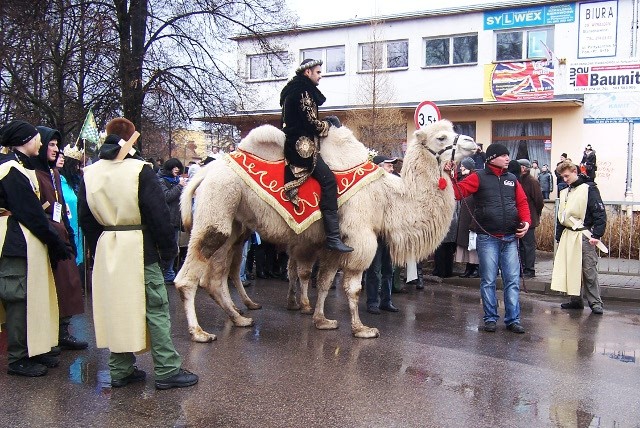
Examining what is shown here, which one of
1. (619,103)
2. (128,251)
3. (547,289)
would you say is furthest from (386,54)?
(128,251)

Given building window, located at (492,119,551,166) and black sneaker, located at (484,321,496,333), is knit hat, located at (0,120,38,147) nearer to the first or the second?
black sneaker, located at (484,321,496,333)

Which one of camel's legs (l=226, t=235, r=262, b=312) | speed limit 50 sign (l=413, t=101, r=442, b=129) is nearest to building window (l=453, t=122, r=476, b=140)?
speed limit 50 sign (l=413, t=101, r=442, b=129)

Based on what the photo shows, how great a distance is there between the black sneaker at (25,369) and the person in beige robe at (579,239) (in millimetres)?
6956

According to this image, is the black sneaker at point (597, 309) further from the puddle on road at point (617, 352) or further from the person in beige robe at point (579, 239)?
the puddle on road at point (617, 352)

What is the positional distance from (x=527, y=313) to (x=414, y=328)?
218 cm

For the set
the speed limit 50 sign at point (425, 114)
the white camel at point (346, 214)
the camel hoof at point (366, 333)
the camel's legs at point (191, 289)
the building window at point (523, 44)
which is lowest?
the camel hoof at point (366, 333)

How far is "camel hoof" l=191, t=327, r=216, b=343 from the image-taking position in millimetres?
6891

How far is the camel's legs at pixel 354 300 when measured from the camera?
24.0 feet

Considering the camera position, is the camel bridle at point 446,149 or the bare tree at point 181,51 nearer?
the camel bridle at point 446,149

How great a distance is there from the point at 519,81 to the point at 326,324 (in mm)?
21697

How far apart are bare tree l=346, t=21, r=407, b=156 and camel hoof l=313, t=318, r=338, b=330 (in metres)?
19.2

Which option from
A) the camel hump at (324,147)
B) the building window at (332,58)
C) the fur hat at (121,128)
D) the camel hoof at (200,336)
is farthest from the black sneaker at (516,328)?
the building window at (332,58)

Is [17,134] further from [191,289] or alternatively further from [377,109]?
[377,109]

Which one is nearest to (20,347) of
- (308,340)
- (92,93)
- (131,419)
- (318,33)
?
(131,419)
